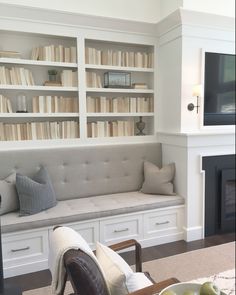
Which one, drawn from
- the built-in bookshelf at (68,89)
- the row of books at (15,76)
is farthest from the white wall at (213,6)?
the row of books at (15,76)

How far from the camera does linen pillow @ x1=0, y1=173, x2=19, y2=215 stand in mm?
2602

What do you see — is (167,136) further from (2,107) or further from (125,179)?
(2,107)

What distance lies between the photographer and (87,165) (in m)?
3.21

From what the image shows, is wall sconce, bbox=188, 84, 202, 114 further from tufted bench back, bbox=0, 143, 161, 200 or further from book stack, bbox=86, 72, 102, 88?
book stack, bbox=86, 72, 102, 88

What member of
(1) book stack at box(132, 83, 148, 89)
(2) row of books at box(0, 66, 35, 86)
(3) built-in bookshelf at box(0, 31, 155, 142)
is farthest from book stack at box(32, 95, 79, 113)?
(1) book stack at box(132, 83, 148, 89)

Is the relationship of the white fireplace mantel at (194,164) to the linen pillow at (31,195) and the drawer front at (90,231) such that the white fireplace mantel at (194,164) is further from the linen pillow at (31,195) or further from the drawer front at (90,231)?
the linen pillow at (31,195)

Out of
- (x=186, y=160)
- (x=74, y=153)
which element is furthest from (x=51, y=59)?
(x=186, y=160)

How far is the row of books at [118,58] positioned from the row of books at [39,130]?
0.82m

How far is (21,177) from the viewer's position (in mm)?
2643

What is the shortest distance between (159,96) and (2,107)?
6.39ft

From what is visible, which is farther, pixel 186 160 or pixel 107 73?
pixel 107 73

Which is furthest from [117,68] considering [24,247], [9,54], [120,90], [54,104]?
[24,247]

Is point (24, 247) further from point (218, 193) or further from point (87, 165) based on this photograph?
point (218, 193)

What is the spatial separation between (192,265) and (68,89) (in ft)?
7.54
